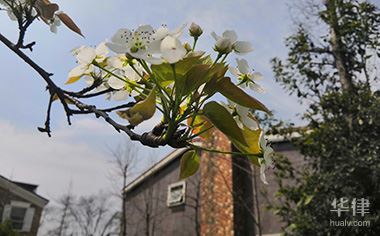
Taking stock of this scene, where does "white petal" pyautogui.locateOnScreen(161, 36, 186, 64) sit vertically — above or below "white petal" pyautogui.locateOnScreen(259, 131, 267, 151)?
above

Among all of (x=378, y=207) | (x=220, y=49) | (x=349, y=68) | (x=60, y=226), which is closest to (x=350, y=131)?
(x=378, y=207)

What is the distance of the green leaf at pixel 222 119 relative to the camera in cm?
56

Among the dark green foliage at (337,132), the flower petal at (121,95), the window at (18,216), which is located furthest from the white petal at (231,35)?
the window at (18,216)

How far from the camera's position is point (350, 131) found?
4043 millimetres

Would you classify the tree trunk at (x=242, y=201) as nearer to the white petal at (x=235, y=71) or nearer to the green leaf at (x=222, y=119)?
the white petal at (x=235, y=71)

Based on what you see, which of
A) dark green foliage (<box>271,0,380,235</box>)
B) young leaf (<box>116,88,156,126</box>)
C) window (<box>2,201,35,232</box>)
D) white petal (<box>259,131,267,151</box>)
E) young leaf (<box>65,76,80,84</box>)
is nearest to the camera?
young leaf (<box>116,88,156,126</box>)

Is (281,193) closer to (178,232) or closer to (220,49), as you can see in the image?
(220,49)

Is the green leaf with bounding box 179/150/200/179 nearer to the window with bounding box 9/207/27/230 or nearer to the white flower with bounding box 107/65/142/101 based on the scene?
the white flower with bounding box 107/65/142/101

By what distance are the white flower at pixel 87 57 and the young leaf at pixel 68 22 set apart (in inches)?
3.7

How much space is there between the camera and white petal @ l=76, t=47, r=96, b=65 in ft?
2.13

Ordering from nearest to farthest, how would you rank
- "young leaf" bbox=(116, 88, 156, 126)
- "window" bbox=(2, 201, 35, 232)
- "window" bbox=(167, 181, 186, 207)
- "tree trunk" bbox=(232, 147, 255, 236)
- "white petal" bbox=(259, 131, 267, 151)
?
"young leaf" bbox=(116, 88, 156, 126) → "white petal" bbox=(259, 131, 267, 151) → "tree trunk" bbox=(232, 147, 255, 236) → "window" bbox=(167, 181, 186, 207) → "window" bbox=(2, 201, 35, 232)

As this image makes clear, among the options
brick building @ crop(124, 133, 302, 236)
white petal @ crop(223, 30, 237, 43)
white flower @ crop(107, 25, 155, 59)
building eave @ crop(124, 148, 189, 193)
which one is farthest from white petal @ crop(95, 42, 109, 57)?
building eave @ crop(124, 148, 189, 193)

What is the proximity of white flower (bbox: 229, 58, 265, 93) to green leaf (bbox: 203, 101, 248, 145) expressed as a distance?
0.45 ft

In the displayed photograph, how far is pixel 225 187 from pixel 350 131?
4.03 metres
